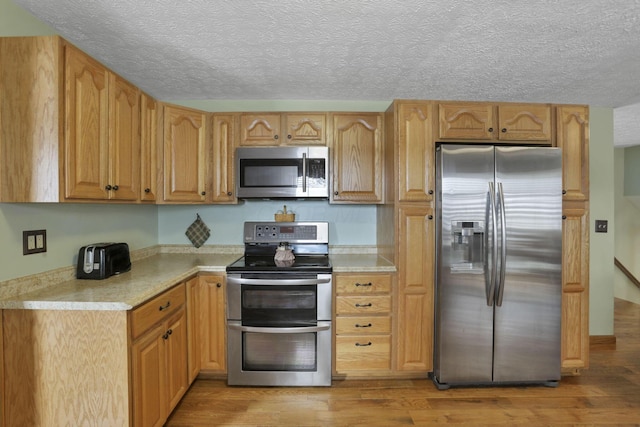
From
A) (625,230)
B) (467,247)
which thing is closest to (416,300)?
(467,247)

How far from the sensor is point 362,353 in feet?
8.26

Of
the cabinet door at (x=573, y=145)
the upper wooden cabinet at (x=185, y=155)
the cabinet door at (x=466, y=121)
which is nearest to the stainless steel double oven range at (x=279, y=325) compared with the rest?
the upper wooden cabinet at (x=185, y=155)

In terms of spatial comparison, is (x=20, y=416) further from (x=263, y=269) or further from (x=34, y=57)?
(x=34, y=57)

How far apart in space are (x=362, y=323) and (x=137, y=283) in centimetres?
155

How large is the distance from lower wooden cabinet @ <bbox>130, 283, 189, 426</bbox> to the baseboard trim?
145 inches

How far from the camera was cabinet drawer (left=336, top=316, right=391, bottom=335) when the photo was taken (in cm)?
251

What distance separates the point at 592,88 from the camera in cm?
269

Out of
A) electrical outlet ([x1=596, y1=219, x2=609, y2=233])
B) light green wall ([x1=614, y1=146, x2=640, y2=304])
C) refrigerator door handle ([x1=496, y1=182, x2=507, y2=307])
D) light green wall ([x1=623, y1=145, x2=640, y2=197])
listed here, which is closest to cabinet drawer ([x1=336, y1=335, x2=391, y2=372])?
refrigerator door handle ([x1=496, y1=182, x2=507, y2=307])

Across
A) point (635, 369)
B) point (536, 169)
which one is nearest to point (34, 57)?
point (536, 169)

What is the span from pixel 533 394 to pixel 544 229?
1.20 m

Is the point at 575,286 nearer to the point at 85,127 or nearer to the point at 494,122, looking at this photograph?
the point at 494,122

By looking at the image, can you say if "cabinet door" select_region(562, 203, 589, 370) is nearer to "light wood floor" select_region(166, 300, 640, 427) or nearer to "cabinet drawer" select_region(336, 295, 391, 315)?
"light wood floor" select_region(166, 300, 640, 427)

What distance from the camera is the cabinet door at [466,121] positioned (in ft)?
8.30

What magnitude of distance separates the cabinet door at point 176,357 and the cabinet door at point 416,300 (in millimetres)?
1531
